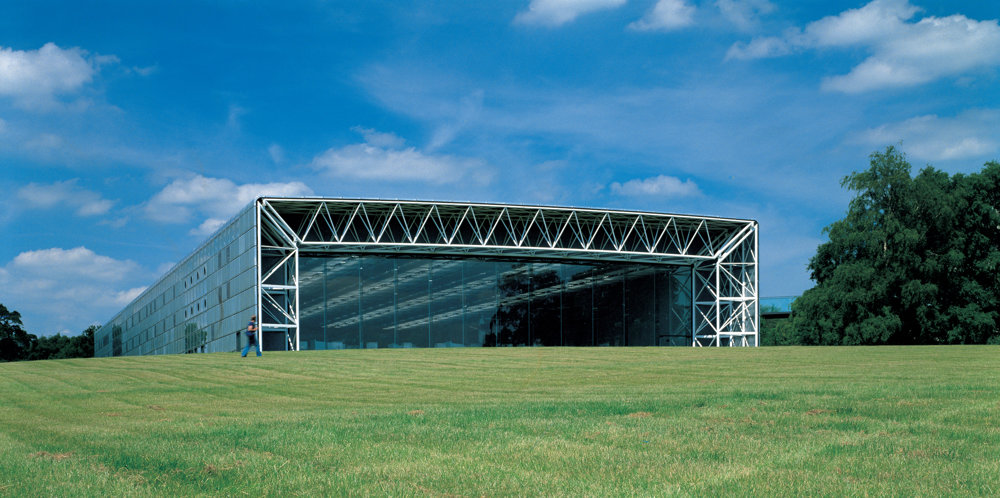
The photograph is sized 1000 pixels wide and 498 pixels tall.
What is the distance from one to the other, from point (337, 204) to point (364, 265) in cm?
437

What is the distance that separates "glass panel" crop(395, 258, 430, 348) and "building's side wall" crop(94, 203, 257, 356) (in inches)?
350

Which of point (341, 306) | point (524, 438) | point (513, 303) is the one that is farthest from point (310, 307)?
point (524, 438)

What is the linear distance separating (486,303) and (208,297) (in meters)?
18.8

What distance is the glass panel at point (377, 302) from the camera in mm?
49250

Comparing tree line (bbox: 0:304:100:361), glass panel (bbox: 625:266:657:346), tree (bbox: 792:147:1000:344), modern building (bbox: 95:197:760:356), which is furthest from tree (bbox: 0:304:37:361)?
tree (bbox: 792:147:1000:344)

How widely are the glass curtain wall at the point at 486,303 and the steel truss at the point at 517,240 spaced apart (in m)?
1.07

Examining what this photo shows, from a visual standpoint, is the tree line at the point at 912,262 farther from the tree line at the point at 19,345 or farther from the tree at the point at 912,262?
the tree line at the point at 19,345

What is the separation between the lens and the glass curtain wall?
49.1 metres

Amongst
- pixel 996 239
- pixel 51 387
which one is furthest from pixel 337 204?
pixel 996 239

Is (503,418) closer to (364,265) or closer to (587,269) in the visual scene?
(364,265)

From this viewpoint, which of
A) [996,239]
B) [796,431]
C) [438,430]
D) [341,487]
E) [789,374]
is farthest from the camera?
[996,239]

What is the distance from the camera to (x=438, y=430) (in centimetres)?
908

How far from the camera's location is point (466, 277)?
51.5m

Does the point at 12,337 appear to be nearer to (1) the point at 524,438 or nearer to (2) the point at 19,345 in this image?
(2) the point at 19,345
